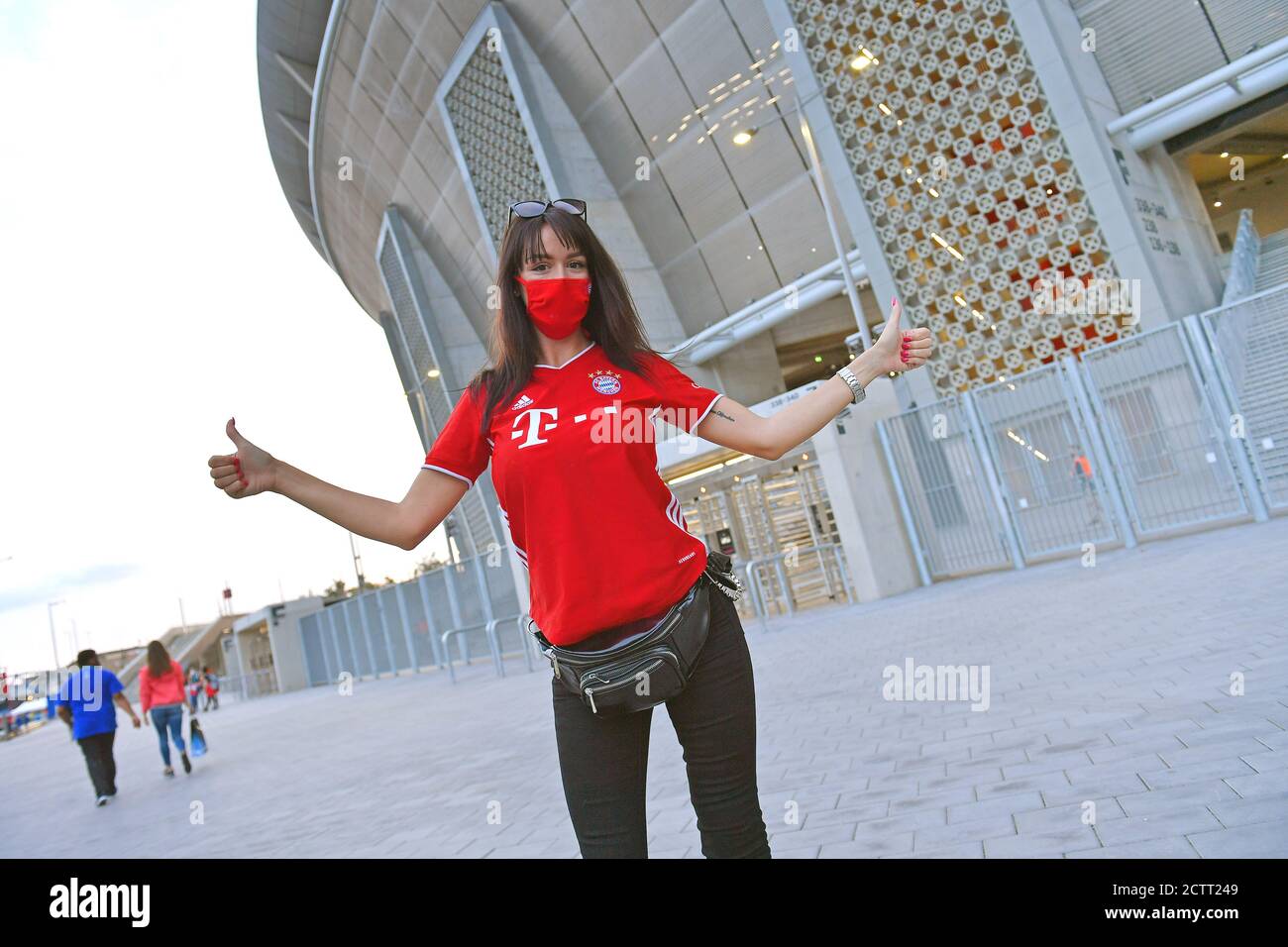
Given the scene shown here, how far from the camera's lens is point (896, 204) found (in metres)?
19.0

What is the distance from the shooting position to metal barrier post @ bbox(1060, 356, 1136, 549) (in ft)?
41.2

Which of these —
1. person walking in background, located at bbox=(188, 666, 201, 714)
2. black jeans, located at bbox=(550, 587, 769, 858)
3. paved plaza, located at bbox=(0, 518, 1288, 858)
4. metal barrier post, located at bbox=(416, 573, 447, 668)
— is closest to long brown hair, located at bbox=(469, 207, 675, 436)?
black jeans, located at bbox=(550, 587, 769, 858)

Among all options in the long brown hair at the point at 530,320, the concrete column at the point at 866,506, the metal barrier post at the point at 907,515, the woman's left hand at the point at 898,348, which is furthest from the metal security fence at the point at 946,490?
the long brown hair at the point at 530,320

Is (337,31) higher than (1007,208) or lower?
higher

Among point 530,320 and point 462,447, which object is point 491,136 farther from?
point 462,447

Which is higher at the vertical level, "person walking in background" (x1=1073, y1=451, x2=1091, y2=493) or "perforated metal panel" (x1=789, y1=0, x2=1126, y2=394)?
"perforated metal panel" (x1=789, y1=0, x2=1126, y2=394)

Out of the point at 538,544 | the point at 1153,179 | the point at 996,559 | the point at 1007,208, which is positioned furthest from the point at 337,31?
the point at 538,544

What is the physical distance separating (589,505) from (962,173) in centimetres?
1828

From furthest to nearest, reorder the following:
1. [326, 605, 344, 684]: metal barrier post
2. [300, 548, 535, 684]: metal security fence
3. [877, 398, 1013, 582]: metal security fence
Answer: [326, 605, 344, 684]: metal barrier post < [300, 548, 535, 684]: metal security fence < [877, 398, 1013, 582]: metal security fence

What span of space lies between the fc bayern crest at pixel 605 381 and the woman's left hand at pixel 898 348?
569mm

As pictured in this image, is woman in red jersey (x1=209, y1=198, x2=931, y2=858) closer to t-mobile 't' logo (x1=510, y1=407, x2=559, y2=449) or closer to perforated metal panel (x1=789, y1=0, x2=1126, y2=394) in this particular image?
t-mobile 't' logo (x1=510, y1=407, x2=559, y2=449)
